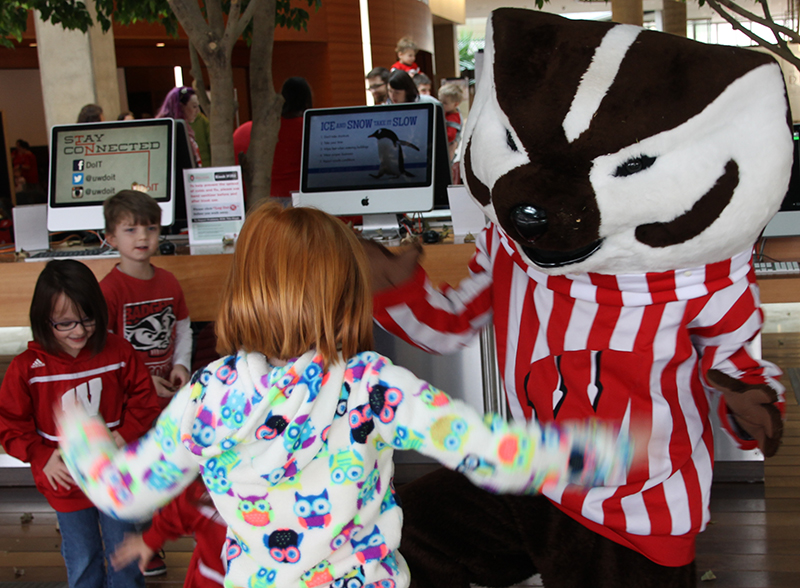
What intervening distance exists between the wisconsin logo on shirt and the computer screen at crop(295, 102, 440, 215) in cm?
92

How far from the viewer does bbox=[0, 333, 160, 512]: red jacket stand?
1.91 metres

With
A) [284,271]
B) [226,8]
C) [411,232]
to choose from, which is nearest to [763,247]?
[411,232]

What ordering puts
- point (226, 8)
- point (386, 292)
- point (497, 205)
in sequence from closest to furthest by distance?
point (497, 205) → point (386, 292) → point (226, 8)

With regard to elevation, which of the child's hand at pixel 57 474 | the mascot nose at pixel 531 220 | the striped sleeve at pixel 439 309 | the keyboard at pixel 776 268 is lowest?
the child's hand at pixel 57 474

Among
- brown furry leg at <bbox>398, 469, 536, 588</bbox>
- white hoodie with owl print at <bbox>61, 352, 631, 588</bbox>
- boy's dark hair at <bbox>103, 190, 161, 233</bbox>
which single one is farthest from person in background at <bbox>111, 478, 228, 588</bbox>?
boy's dark hair at <bbox>103, 190, 161, 233</bbox>

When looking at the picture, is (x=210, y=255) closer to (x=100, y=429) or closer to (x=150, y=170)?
(x=150, y=170)

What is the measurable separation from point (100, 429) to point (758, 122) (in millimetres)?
1084

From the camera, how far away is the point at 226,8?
4.80 metres

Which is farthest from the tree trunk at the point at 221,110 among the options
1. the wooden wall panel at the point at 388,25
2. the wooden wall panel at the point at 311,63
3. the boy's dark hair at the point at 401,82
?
the wooden wall panel at the point at 388,25

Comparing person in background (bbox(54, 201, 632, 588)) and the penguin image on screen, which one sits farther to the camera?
the penguin image on screen

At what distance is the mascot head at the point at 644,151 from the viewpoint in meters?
1.14

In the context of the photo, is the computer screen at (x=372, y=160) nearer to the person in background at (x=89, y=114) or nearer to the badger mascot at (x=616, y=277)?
the badger mascot at (x=616, y=277)

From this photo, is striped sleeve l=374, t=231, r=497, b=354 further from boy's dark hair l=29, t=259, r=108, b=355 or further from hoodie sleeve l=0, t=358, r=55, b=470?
hoodie sleeve l=0, t=358, r=55, b=470

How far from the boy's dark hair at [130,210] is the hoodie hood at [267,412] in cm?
154
